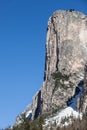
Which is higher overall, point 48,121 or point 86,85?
point 86,85

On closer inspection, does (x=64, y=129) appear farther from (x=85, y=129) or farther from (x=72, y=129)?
(x=85, y=129)

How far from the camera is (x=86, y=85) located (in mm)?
199875

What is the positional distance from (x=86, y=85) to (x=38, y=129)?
Answer: 83456mm

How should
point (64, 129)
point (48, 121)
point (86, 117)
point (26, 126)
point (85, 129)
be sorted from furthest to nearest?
1. point (48, 121)
2. point (86, 117)
3. point (64, 129)
4. point (85, 129)
5. point (26, 126)

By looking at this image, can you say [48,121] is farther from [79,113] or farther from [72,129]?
[72,129]

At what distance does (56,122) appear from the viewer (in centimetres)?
19025

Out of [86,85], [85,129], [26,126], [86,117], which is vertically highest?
[86,85]

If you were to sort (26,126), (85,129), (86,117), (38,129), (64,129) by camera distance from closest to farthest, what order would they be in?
1. (26,126)
2. (38,129)
3. (85,129)
4. (64,129)
5. (86,117)

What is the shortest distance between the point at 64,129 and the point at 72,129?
9.30 feet

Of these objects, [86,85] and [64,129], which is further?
[86,85]

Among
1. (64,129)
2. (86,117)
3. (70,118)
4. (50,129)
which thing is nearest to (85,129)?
(64,129)

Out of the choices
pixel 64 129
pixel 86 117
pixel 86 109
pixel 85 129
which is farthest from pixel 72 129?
pixel 86 109

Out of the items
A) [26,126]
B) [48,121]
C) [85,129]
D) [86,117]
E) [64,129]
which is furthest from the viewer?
[48,121]

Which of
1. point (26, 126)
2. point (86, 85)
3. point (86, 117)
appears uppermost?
point (86, 85)
